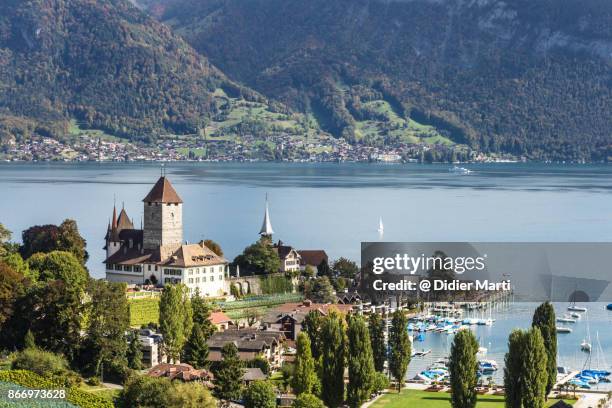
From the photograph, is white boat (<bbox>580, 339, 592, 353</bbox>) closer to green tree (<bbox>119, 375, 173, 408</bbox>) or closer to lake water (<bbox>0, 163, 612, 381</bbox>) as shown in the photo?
lake water (<bbox>0, 163, 612, 381</bbox>)

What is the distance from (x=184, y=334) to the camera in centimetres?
4931

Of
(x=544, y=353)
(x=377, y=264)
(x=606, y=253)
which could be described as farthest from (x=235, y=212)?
(x=544, y=353)

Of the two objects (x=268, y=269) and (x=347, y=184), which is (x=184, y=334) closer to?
(x=268, y=269)

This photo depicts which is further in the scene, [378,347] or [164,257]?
[164,257]

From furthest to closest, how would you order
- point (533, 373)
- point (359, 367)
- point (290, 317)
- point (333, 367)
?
point (290, 317)
point (333, 367)
point (359, 367)
point (533, 373)

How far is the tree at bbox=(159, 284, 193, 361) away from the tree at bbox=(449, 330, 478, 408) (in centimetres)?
1203

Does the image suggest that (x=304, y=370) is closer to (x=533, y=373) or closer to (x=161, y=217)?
(x=533, y=373)

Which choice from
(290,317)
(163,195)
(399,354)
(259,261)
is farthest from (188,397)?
(259,261)

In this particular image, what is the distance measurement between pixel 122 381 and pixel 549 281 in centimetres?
3800

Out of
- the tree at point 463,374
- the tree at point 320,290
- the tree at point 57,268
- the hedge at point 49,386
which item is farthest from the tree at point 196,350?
the tree at point 320,290

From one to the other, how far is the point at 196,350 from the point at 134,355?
2560mm

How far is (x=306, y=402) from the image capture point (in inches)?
1614

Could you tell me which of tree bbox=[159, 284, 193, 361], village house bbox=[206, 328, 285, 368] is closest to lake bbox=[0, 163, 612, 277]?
village house bbox=[206, 328, 285, 368]

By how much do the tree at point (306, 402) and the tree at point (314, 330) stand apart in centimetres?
499
